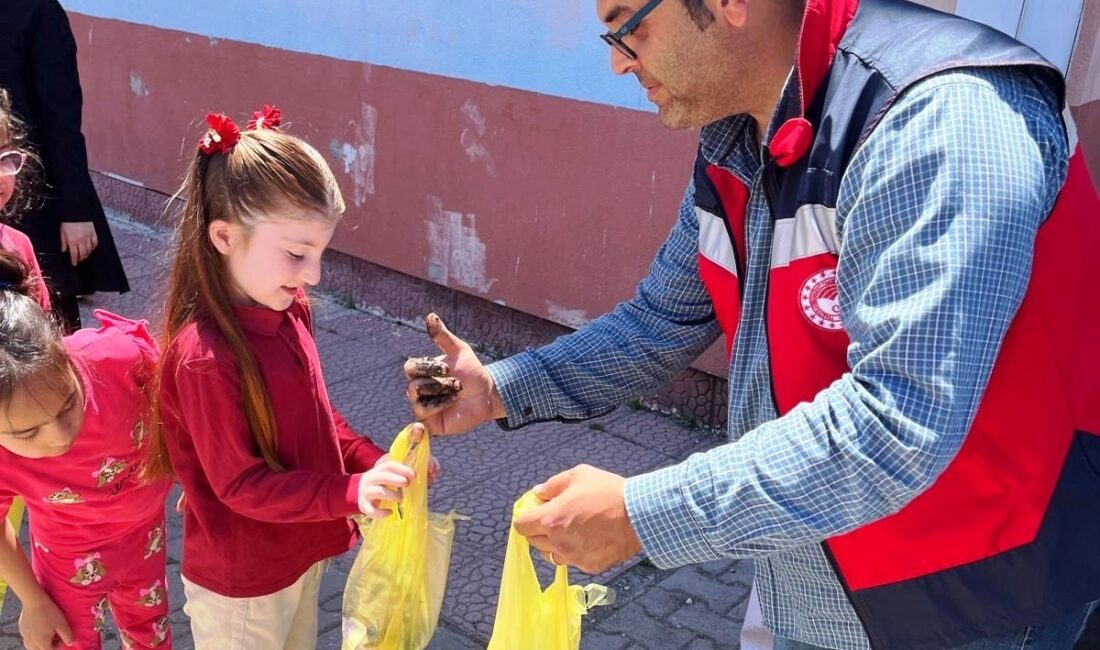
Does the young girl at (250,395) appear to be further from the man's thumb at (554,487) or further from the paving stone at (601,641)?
the paving stone at (601,641)

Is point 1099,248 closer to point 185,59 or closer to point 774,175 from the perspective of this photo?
point 774,175

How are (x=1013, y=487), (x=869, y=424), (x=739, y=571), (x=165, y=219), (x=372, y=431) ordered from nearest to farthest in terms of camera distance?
(x=869, y=424), (x=1013, y=487), (x=739, y=571), (x=372, y=431), (x=165, y=219)

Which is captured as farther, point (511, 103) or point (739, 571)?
point (511, 103)

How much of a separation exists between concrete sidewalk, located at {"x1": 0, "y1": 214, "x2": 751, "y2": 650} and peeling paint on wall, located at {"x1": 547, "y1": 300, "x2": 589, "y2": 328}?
0.49 metres

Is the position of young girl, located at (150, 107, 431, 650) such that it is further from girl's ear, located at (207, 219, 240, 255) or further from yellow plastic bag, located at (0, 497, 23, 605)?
yellow plastic bag, located at (0, 497, 23, 605)

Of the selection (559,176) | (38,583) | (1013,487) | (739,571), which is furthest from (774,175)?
A: (559,176)

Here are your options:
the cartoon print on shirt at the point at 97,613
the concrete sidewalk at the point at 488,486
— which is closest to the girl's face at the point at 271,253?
the concrete sidewalk at the point at 488,486

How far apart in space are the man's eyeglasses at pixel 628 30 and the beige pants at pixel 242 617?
1.42 m

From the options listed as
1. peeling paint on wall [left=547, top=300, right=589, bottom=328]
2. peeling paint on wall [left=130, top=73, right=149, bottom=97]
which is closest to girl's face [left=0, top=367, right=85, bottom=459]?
peeling paint on wall [left=547, top=300, right=589, bottom=328]

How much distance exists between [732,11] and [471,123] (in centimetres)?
367

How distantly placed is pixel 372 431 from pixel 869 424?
3.51 meters

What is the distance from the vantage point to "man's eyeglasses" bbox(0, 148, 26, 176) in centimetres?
279

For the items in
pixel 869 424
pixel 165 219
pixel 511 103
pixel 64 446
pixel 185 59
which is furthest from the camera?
pixel 165 219

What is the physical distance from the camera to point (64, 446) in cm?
231
